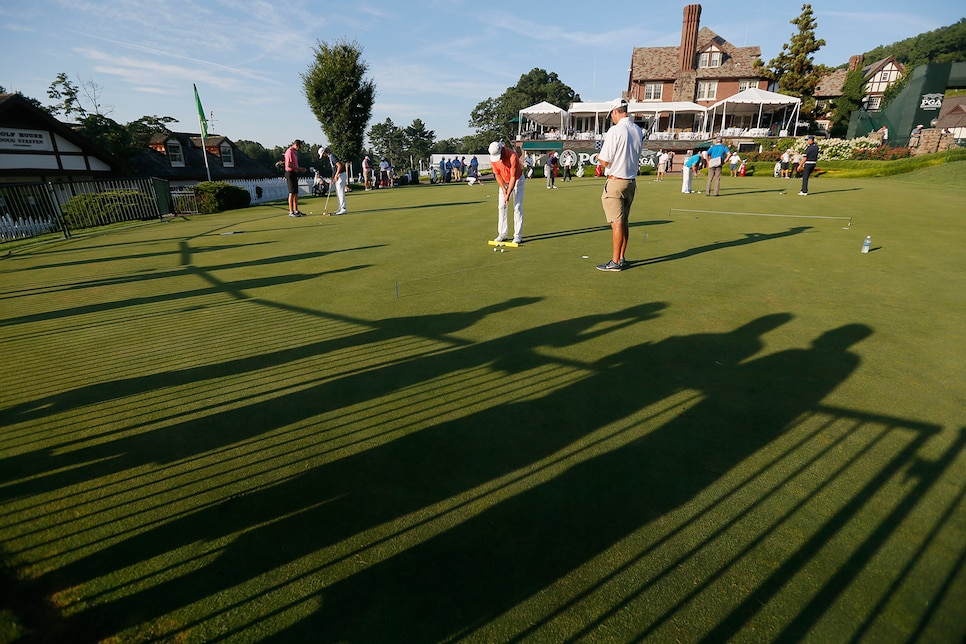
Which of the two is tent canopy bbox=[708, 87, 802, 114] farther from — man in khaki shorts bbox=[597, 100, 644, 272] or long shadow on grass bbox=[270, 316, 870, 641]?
long shadow on grass bbox=[270, 316, 870, 641]

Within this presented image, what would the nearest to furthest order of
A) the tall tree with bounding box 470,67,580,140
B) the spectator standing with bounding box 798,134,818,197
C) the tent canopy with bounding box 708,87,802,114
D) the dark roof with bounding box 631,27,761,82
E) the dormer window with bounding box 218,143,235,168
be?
1. the spectator standing with bounding box 798,134,818,197
2. the dormer window with bounding box 218,143,235,168
3. the tent canopy with bounding box 708,87,802,114
4. the dark roof with bounding box 631,27,761,82
5. the tall tree with bounding box 470,67,580,140

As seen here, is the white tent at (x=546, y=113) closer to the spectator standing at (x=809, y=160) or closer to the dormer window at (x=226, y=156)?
the dormer window at (x=226, y=156)

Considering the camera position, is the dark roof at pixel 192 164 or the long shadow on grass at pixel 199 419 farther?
the dark roof at pixel 192 164

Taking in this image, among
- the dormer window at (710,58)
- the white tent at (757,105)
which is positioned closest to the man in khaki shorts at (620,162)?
the white tent at (757,105)

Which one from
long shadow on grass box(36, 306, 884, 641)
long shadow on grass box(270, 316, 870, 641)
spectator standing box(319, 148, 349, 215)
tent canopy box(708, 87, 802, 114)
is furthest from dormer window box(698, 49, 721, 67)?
long shadow on grass box(36, 306, 884, 641)

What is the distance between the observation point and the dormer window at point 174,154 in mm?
35281

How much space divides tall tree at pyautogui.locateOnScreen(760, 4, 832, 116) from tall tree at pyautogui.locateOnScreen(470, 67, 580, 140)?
50.8 metres

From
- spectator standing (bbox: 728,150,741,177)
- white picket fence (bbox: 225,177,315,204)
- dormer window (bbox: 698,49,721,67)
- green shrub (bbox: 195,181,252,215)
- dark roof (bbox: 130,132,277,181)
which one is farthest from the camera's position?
dormer window (bbox: 698,49,721,67)

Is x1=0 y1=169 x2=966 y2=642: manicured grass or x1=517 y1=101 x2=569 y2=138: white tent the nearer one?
x1=0 y1=169 x2=966 y2=642: manicured grass

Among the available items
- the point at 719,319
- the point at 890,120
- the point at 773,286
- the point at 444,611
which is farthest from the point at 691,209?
the point at 890,120

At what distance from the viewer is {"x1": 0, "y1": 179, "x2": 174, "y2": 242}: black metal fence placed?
14992mm

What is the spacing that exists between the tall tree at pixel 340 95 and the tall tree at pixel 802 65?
4286 centimetres

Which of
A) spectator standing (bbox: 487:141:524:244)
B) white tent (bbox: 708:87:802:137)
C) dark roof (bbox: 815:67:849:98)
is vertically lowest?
spectator standing (bbox: 487:141:524:244)

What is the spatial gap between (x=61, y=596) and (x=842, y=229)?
15.1 metres
